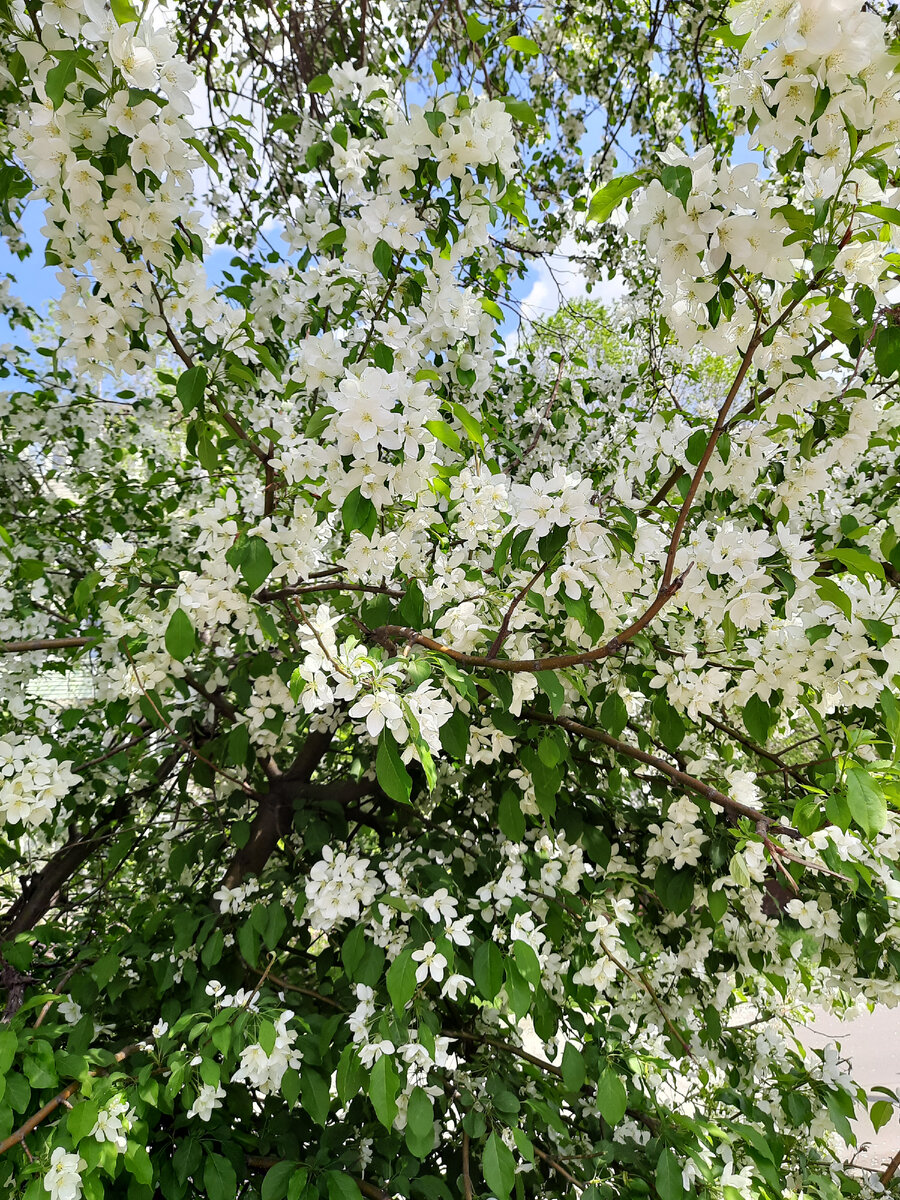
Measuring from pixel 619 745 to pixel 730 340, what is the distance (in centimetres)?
83

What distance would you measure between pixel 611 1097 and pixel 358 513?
4.07ft

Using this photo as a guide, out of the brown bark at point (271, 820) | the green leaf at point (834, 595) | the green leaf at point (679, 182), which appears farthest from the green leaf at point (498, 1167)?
the green leaf at point (679, 182)

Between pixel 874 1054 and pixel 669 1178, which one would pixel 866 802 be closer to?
pixel 669 1178

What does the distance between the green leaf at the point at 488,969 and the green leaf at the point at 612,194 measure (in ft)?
4.26

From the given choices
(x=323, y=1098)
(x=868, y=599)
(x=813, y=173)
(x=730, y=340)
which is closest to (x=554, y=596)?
(x=730, y=340)

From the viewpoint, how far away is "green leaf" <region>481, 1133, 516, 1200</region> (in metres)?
1.37

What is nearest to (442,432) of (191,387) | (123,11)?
(191,387)

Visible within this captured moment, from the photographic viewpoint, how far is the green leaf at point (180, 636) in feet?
4.87

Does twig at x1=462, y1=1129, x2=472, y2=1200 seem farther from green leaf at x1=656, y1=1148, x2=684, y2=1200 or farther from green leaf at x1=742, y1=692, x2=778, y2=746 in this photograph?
green leaf at x1=742, y1=692, x2=778, y2=746

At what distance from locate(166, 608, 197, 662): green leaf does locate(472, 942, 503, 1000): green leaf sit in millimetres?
835

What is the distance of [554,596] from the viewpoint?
1.44 meters

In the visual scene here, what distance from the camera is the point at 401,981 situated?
1.35 metres

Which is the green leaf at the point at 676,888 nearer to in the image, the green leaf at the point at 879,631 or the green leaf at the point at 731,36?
the green leaf at the point at 879,631

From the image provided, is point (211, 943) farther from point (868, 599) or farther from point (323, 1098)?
point (868, 599)
